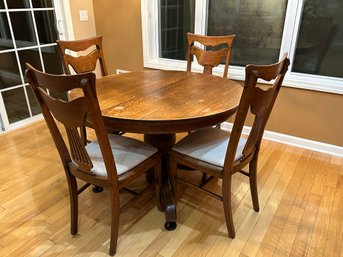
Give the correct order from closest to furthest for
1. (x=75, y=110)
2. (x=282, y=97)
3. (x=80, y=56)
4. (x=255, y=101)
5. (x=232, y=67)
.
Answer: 1. (x=75, y=110)
2. (x=255, y=101)
3. (x=80, y=56)
4. (x=282, y=97)
5. (x=232, y=67)

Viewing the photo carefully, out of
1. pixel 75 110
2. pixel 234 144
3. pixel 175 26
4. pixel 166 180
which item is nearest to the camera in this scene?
pixel 75 110

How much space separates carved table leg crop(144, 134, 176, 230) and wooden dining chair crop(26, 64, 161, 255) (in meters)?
0.07

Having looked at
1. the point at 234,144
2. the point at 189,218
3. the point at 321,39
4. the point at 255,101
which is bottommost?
the point at 189,218

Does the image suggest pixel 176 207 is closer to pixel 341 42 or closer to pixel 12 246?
pixel 12 246

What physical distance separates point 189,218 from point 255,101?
917 millimetres

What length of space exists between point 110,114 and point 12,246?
0.98 m

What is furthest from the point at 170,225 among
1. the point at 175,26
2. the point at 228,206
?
the point at 175,26

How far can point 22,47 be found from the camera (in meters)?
2.96

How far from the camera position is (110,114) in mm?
1456

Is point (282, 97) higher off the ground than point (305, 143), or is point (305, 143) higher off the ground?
point (282, 97)

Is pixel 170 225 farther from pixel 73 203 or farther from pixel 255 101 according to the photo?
pixel 255 101

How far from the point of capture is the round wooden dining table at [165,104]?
4.71 feet

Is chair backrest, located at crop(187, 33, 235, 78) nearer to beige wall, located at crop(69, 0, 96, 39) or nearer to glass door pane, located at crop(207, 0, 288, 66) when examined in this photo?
glass door pane, located at crop(207, 0, 288, 66)

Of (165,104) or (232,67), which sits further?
(232,67)
